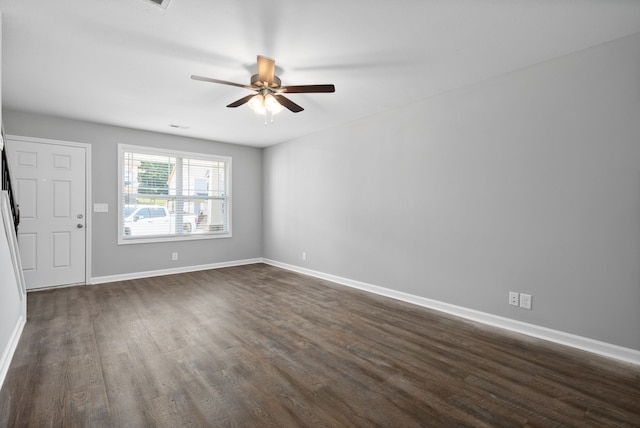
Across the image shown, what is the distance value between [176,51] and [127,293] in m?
3.24

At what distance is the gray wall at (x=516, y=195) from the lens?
7.90ft

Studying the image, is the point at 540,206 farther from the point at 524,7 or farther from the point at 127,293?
the point at 127,293

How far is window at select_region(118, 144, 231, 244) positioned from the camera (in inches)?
198

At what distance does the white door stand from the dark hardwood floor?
1012 mm

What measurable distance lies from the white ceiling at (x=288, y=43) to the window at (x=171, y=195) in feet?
5.03

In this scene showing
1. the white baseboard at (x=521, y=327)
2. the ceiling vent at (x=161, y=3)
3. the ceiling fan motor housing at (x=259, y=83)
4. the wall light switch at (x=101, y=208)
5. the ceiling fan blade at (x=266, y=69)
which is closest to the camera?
the ceiling vent at (x=161, y=3)

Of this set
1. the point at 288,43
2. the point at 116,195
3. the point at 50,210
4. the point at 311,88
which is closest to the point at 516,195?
the point at 311,88

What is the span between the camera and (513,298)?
2943 millimetres

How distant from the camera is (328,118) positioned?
174 inches

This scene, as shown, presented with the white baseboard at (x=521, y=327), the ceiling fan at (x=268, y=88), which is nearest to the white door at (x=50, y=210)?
the ceiling fan at (x=268, y=88)

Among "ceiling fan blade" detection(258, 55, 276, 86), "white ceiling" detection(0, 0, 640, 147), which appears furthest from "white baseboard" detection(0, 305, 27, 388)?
"ceiling fan blade" detection(258, 55, 276, 86)

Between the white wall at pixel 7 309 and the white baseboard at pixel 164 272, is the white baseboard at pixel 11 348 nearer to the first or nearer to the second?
the white wall at pixel 7 309

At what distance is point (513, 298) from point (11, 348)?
4.31 metres

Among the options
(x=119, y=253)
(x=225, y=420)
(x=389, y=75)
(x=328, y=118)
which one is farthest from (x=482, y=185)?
(x=119, y=253)
